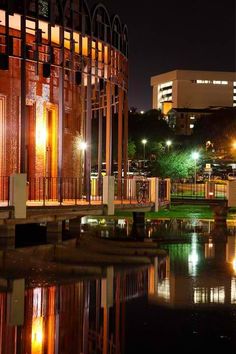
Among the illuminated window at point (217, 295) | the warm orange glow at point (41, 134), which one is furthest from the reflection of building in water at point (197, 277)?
the warm orange glow at point (41, 134)

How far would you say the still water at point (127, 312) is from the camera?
38.0 ft

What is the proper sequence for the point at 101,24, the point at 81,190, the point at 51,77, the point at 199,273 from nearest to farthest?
1. the point at 199,273
2. the point at 51,77
3. the point at 101,24
4. the point at 81,190

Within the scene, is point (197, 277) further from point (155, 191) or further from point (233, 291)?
point (155, 191)

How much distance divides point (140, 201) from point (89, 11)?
721cm

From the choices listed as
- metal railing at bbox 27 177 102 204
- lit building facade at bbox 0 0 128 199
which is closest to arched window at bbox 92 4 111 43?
lit building facade at bbox 0 0 128 199

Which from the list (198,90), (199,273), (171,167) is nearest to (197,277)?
→ (199,273)

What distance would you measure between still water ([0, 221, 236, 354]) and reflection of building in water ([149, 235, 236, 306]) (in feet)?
0.08

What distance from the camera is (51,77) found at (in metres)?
25.1

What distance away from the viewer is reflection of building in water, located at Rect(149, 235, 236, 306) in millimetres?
15695

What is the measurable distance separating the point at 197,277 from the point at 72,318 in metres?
6.19

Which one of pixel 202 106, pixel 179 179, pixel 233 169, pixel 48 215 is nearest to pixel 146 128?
pixel 233 169

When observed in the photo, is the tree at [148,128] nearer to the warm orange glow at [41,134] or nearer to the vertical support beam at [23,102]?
the warm orange glow at [41,134]

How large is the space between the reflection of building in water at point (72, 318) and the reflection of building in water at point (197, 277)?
2.51ft

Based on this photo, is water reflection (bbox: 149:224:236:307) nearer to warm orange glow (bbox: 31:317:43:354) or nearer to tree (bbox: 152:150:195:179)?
warm orange glow (bbox: 31:317:43:354)
